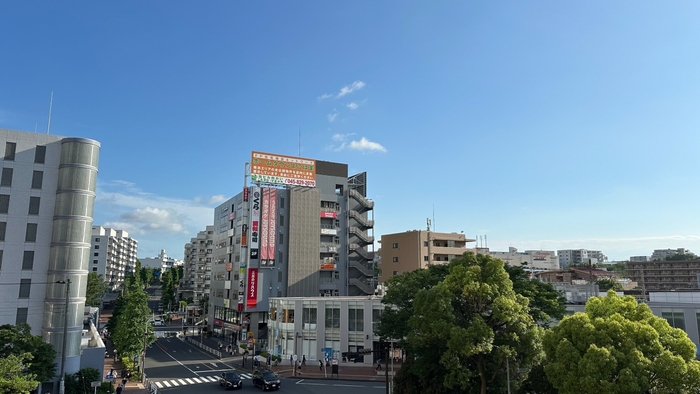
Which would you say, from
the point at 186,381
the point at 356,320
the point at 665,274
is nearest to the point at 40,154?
the point at 186,381

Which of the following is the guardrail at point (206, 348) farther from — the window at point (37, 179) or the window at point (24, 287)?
the window at point (37, 179)

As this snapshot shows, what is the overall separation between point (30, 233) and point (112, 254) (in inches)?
4837

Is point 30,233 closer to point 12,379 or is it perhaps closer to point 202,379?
point 12,379

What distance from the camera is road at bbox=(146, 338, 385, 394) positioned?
38.1 meters

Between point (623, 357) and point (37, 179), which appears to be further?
point (37, 179)

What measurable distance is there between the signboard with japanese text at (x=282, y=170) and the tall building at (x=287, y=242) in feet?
0.54

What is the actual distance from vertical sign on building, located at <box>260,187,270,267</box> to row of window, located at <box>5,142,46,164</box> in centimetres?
3512

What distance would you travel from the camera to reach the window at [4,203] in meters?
36.9

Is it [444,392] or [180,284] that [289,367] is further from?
[180,284]

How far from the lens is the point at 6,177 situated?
37156 mm

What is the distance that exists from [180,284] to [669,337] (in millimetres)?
150940

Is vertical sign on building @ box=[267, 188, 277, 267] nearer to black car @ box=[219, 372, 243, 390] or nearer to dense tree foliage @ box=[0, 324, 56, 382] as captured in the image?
black car @ box=[219, 372, 243, 390]

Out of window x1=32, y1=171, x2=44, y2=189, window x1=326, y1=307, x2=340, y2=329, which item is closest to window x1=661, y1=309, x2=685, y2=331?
window x1=326, y1=307, x2=340, y2=329

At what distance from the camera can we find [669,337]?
1862cm
